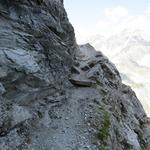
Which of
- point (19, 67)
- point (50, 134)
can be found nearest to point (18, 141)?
point (50, 134)

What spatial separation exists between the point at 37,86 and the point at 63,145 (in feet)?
19.1

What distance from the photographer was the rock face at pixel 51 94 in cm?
2127

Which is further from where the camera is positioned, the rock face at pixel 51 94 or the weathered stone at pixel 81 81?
the weathered stone at pixel 81 81

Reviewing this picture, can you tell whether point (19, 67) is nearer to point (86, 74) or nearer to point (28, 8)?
point (28, 8)

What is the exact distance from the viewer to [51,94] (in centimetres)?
2611

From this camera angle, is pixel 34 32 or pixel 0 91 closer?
pixel 0 91

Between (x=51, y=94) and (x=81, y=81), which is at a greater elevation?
(x=81, y=81)

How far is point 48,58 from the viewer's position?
2705cm

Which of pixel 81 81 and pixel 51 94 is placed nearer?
pixel 51 94

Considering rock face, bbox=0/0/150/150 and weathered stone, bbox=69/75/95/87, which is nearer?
rock face, bbox=0/0/150/150

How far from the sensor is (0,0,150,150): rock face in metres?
21.3

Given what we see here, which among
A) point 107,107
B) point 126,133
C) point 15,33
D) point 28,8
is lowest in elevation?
point 126,133

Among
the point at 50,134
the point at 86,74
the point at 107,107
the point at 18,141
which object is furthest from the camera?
the point at 86,74

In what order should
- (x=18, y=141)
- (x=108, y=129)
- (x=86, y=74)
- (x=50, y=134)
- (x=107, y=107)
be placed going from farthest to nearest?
(x=86, y=74), (x=107, y=107), (x=108, y=129), (x=50, y=134), (x=18, y=141)
